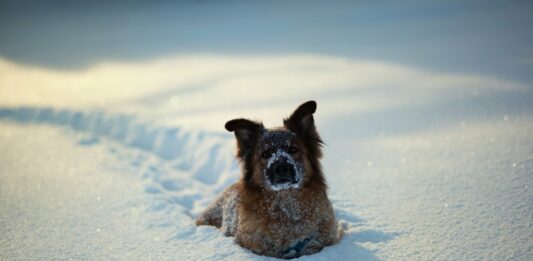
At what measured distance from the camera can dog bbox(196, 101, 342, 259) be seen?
14.7 ft

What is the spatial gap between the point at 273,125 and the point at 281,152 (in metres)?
3.64

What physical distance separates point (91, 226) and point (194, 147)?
332 centimetres

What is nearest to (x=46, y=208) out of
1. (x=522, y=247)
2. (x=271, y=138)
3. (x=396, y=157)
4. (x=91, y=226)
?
(x=91, y=226)

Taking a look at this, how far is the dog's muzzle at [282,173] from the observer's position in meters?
4.46

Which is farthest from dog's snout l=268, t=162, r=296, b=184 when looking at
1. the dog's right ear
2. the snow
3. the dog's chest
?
the snow

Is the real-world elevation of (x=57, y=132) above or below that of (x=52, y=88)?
below

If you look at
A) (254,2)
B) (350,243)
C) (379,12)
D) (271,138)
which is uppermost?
(254,2)

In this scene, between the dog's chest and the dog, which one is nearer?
the dog

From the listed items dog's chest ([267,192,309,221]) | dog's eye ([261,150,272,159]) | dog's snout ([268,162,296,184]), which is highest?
dog's eye ([261,150,272,159])

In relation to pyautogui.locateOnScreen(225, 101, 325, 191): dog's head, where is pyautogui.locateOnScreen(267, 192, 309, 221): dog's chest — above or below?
below

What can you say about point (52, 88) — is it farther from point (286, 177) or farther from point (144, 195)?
point (286, 177)

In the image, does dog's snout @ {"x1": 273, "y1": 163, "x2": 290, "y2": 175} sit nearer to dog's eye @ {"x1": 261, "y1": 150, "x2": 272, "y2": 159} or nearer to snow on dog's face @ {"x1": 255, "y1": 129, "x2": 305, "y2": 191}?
snow on dog's face @ {"x1": 255, "y1": 129, "x2": 305, "y2": 191}

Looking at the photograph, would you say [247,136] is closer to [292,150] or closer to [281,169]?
[292,150]

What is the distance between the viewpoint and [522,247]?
11.9ft
